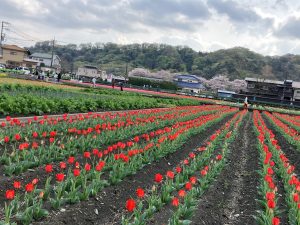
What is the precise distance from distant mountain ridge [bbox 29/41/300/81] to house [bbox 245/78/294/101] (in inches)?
2088

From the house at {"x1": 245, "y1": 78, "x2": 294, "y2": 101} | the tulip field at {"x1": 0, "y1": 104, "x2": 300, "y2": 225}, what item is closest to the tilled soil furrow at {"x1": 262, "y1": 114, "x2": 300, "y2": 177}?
the tulip field at {"x1": 0, "y1": 104, "x2": 300, "y2": 225}

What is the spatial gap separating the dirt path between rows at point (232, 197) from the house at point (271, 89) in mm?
72341

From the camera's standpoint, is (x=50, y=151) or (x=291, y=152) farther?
(x=291, y=152)

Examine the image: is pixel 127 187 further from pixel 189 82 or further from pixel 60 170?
pixel 189 82

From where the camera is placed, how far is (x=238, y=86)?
404 feet

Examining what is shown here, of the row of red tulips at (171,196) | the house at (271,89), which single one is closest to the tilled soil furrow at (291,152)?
the row of red tulips at (171,196)

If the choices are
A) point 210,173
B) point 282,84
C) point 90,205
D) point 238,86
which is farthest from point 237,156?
point 238,86

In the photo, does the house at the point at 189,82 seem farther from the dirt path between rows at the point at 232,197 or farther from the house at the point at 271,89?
the dirt path between rows at the point at 232,197

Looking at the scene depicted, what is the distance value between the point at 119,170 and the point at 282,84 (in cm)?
8016

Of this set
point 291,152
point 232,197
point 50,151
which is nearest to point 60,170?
point 50,151

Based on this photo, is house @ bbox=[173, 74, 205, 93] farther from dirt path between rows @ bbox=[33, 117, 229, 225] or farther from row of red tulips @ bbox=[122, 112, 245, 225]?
dirt path between rows @ bbox=[33, 117, 229, 225]

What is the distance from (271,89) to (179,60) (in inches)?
3255

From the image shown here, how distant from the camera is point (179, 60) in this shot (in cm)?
16150

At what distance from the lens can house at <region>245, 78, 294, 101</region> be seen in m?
80.1
